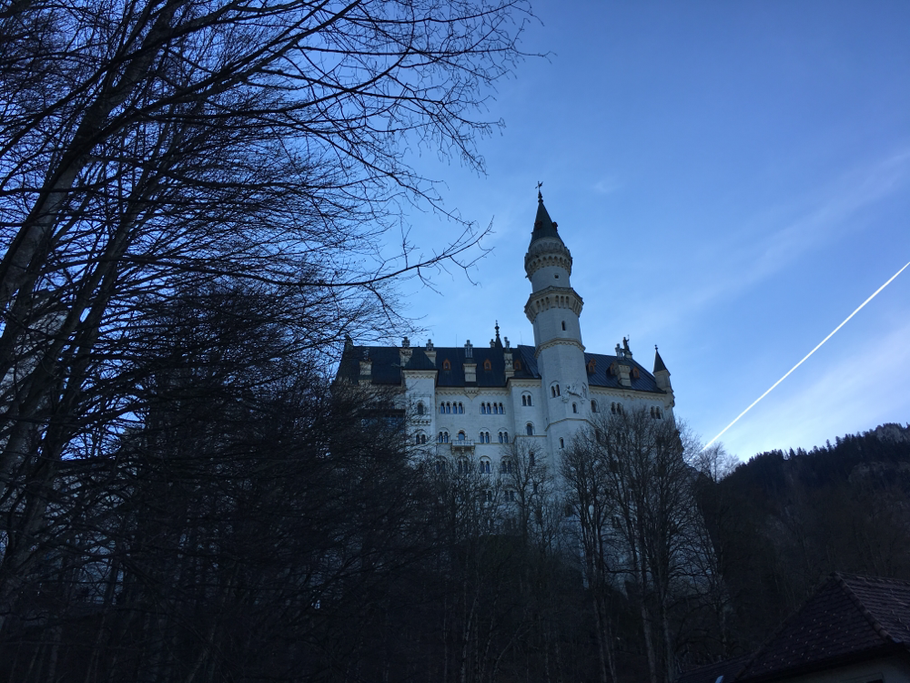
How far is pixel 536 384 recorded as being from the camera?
66.9 metres

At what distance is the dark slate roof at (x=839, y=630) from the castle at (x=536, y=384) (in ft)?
133

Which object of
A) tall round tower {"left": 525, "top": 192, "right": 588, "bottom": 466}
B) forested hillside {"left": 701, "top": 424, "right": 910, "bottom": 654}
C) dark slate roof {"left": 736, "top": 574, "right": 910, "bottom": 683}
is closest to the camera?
dark slate roof {"left": 736, "top": 574, "right": 910, "bottom": 683}

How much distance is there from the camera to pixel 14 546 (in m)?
6.04

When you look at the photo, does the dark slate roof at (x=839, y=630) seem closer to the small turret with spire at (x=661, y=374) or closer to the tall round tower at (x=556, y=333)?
the tall round tower at (x=556, y=333)

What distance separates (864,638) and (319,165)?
17763mm

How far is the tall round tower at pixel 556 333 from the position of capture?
62750 millimetres

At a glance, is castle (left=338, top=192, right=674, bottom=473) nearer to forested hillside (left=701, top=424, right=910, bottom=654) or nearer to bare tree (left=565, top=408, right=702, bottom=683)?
forested hillside (left=701, top=424, right=910, bottom=654)

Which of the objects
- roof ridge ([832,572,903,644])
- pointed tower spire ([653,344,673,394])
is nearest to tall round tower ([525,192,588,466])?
pointed tower spire ([653,344,673,394])

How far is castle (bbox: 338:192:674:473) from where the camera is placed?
63031 millimetres

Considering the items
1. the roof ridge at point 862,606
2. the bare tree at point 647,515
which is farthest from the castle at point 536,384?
the roof ridge at point 862,606

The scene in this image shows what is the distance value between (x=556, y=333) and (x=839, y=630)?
162ft

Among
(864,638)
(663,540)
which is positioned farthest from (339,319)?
(663,540)

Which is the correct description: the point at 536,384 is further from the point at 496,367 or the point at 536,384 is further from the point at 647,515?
the point at 647,515

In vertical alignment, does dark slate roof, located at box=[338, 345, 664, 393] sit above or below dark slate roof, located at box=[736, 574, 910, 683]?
above
